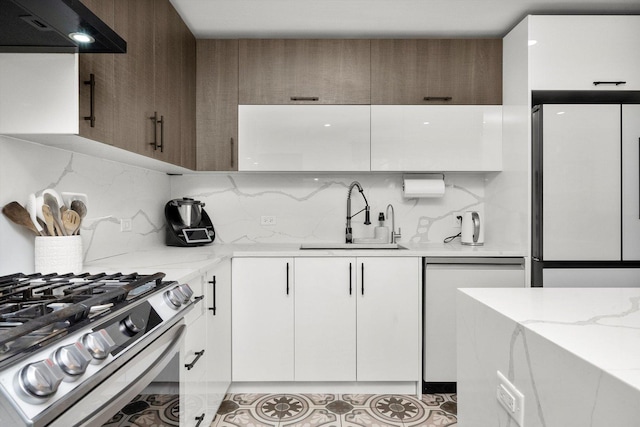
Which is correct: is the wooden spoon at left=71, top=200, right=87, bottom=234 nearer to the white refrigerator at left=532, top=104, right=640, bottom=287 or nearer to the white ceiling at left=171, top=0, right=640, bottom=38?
the white ceiling at left=171, top=0, right=640, bottom=38

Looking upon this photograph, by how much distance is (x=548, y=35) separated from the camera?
8.23ft

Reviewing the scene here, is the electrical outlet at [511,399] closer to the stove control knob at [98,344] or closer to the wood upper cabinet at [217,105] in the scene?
the stove control knob at [98,344]

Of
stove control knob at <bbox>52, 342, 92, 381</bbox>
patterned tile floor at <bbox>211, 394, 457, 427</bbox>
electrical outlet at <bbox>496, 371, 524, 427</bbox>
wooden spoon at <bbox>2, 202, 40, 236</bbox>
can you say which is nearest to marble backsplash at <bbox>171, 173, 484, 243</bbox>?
patterned tile floor at <bbox>211, 394, 457, 427</bbox>

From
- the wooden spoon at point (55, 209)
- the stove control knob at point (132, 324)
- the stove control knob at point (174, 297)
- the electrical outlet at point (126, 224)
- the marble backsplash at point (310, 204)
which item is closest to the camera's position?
the stove control knob at point (132, 324)

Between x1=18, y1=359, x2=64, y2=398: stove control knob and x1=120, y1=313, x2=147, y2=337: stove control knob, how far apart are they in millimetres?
301

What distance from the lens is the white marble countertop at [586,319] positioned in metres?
0.68

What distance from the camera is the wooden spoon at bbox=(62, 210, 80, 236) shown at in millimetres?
1641

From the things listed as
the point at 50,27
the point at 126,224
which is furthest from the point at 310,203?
Answer: the point at 50,27

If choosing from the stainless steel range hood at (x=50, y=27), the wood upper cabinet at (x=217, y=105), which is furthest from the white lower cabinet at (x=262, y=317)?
the stainless steel range hood at (x=50, y=27)

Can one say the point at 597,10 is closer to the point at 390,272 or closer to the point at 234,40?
the point at 390,272

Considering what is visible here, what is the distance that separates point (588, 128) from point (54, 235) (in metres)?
2.84

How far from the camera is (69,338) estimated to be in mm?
795

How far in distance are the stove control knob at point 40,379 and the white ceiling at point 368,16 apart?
2.26 m

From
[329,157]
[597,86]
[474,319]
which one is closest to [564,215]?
[597,86]
